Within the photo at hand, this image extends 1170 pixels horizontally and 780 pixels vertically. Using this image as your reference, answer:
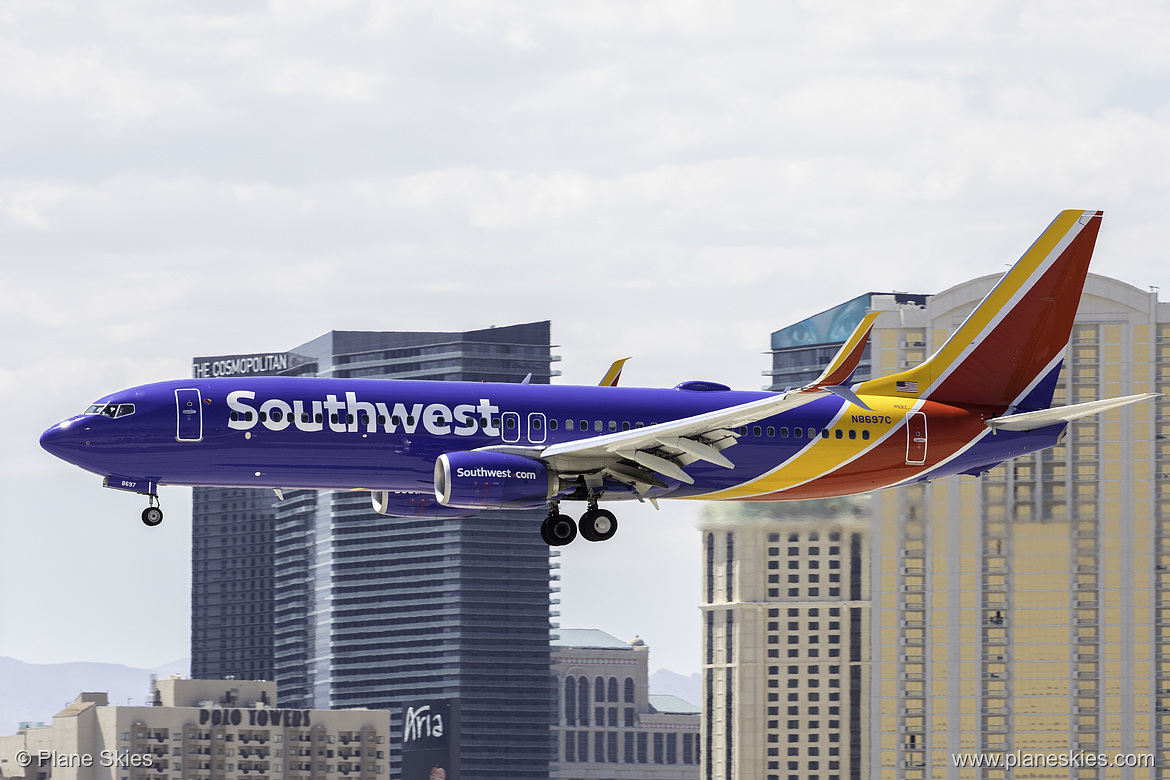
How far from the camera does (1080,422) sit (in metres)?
128

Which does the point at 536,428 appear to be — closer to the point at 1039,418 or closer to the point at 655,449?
the point at 655,449

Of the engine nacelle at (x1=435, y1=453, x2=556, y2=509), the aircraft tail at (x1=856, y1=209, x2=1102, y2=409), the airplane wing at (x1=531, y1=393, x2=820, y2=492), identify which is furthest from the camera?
the aircraft tail at (x1=856, y1=209, x2=1102, y2=409)

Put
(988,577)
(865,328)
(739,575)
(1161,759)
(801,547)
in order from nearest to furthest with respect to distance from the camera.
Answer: (865,328) < (801,547) < (988,577) < (1161,759) < (739,575)

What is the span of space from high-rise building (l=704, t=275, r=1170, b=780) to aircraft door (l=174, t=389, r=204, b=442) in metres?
59.8

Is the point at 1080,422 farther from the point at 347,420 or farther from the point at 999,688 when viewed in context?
the point at 347,420

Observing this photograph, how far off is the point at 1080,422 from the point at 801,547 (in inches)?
1575

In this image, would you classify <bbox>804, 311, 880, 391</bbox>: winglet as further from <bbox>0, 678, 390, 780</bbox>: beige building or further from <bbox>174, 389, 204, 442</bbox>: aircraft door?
<bbox>0, 678, 390, 780</bbox>: beige building

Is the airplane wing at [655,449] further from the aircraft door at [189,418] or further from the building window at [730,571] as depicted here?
the building window at [730,571]

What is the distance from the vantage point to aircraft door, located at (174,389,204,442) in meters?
47.9

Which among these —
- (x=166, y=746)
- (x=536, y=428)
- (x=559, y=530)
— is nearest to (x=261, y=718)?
(x=166, y=746)

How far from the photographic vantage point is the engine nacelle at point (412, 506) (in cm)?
5288

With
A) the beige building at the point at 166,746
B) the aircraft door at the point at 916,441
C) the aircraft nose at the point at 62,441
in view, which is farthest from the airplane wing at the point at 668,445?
the beige building at the point at 166,746

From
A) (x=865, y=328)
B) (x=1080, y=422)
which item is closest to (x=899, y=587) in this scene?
(x=1080, y=422)

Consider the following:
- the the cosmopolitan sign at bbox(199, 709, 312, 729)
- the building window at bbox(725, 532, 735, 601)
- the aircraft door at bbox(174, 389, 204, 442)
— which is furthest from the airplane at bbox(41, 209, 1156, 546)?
the the cosmopolitan sign at bbox(199, 709, 312, 729)
